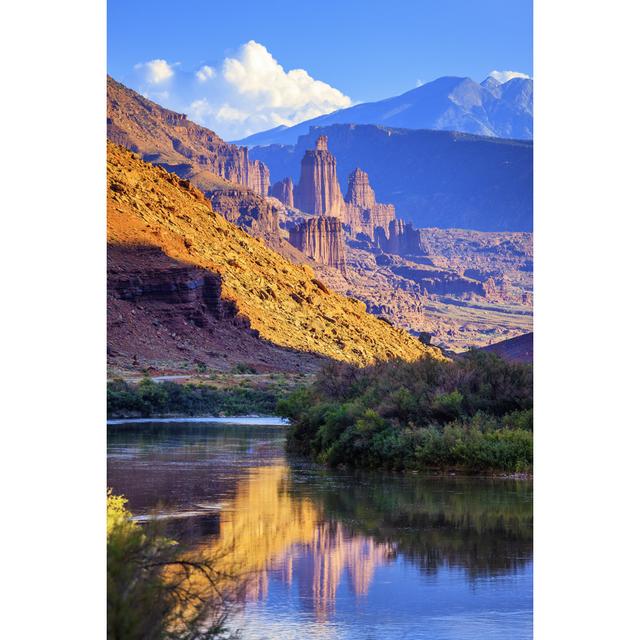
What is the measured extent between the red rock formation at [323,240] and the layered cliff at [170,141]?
997cm

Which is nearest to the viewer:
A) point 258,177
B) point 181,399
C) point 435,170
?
point 181,399

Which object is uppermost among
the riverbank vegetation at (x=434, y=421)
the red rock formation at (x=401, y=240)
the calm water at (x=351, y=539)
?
the red rock formation at (x=401, y=240)

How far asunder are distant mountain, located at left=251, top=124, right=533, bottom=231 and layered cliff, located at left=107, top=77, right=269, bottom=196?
4217mm

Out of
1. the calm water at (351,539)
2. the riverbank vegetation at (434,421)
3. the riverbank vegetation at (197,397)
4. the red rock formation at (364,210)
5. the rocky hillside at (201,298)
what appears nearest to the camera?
the calm water at (351,539)

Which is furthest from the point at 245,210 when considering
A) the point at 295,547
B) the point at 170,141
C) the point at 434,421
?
the point at 295,547

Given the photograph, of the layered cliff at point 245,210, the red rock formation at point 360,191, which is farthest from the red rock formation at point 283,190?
the layered cliff at point 245,210

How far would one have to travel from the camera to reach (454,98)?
53000 mm

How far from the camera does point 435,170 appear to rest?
14262 centimetres

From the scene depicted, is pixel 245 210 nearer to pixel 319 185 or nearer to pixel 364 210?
pixel 319 185

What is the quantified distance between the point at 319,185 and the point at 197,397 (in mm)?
112583

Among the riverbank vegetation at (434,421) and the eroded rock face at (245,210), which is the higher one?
the eroded rock face at (245,210)

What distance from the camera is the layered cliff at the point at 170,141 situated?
304 feet

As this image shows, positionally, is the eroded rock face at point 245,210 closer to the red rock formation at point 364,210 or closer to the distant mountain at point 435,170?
the distant mountain at point 435,170
